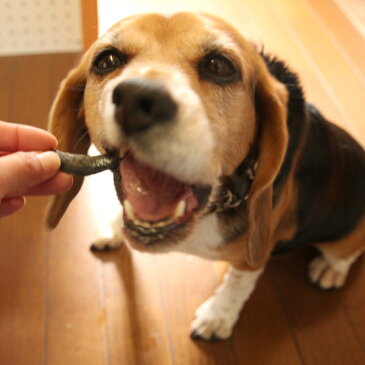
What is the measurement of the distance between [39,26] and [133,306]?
7.20 ft

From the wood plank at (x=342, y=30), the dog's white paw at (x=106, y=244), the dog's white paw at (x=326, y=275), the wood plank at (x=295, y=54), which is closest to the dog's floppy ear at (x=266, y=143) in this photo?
the dog's white paw at (x=326, y=275)

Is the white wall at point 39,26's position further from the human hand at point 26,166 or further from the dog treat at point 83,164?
the dog treat at point 83,164

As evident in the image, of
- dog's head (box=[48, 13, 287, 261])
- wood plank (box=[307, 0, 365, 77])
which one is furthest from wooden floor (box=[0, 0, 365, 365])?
wood plank (box=[307, 0, 365, 77])

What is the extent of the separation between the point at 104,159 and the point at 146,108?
0.35 metres

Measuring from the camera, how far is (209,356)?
2148 mm

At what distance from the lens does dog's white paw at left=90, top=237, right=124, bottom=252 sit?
243 centimetres

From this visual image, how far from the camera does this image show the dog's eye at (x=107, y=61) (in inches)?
57.9

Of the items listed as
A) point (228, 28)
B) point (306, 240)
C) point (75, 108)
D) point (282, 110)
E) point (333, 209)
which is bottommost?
point (306, 240)

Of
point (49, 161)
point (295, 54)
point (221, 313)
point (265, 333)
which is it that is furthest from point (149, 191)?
point (295, 54)

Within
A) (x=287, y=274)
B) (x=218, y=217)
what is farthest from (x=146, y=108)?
(x=287, y=274)

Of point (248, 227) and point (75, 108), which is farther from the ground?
point (75, 108)

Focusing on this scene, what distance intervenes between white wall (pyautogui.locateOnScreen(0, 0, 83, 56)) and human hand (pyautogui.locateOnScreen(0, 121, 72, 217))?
2130mm

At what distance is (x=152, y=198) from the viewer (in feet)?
4.72

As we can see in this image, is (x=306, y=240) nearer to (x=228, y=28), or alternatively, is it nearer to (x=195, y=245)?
(x=195, y=245)
